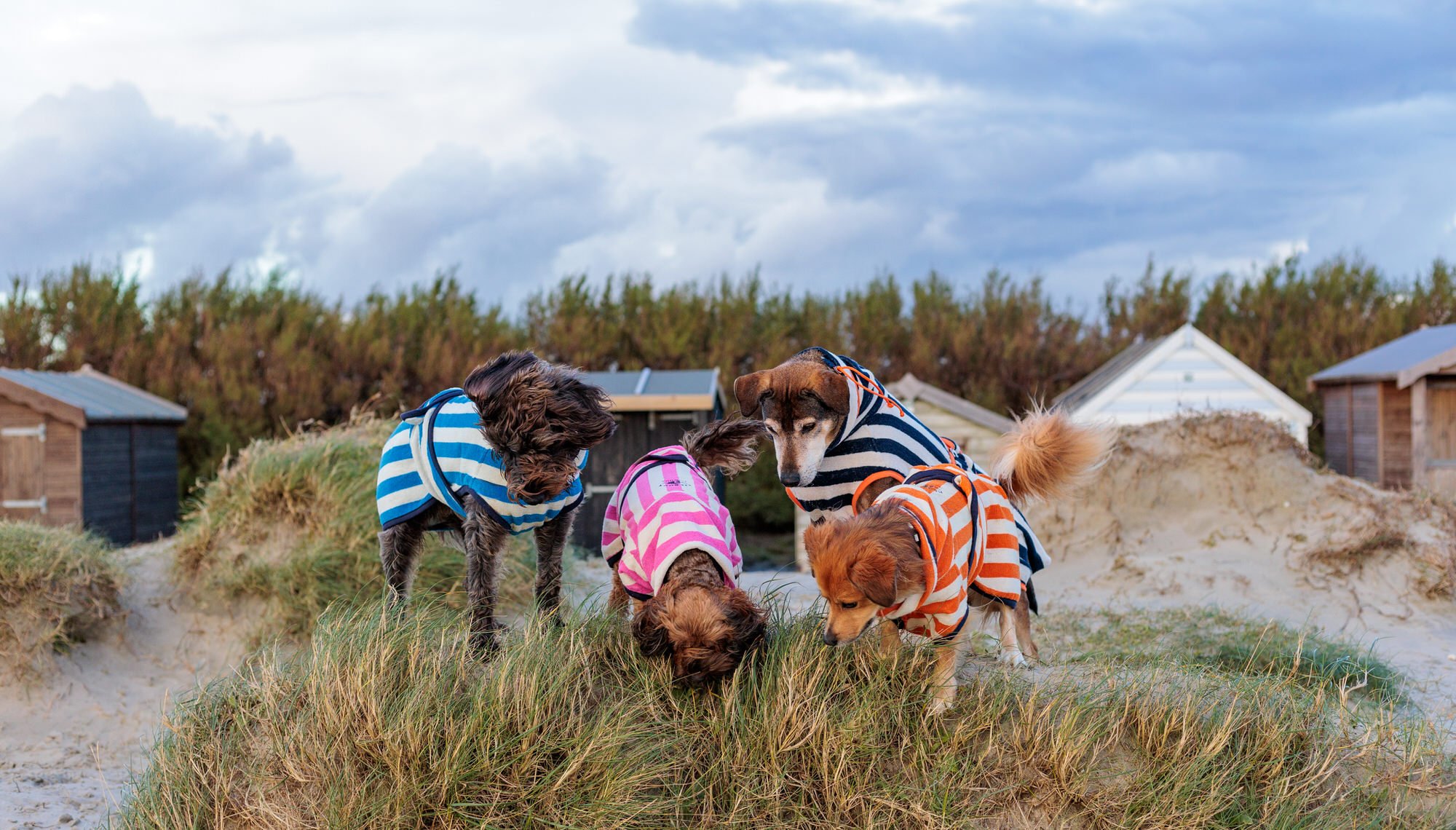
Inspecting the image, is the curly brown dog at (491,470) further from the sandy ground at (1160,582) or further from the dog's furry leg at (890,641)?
the dog's furry leg at (890,641)

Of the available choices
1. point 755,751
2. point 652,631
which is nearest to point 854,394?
point 652,631

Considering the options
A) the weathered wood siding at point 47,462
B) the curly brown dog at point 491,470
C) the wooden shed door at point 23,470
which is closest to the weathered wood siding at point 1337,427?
the curly brown dog at point 491,470

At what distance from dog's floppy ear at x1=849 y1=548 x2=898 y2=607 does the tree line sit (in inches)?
528

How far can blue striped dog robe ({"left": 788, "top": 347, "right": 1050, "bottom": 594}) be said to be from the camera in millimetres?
4301

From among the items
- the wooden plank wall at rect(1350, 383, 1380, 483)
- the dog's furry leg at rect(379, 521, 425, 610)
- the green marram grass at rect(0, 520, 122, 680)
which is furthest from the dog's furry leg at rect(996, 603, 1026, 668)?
the wooden plank wall at rect(1350, 383, 1380, 483)

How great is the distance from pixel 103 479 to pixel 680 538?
11155 mm

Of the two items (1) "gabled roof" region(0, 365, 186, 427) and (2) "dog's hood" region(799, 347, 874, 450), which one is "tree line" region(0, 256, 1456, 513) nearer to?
(1) "gabled roof" region(0, 365, 186, 427)

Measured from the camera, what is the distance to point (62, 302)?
16.4m

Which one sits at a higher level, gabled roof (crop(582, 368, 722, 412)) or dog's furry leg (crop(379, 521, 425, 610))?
gabled roof (crop(582, 368, 722, 412))

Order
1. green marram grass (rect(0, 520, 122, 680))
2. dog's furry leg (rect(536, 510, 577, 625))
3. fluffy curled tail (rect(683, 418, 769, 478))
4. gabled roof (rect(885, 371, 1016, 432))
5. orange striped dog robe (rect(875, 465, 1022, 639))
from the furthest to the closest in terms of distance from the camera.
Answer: gabled roof (rect(885, 371, 1016, 432)) < green marram grass (rect(0, 520, 122, 680)) < fluffy curled tail (rect(683, 418, 769, 478)) < dog's furry leg (rect(536, 510, 577, 625)) < orange striped dog robe (rect(875, 465, 1022, 639))

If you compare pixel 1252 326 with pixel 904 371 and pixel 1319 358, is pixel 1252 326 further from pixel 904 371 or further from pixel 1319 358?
pixel 904 371

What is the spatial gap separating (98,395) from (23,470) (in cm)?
145

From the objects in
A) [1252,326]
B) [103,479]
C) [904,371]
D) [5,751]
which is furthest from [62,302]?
[1252,326]

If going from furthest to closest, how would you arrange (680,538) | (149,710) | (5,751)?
(149,710), (5,751), (680,538)
